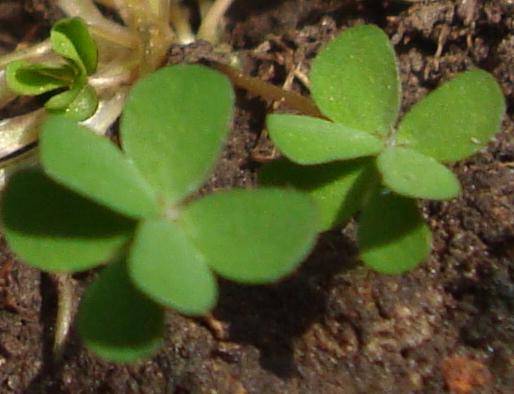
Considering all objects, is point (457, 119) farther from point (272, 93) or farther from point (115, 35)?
point (115, 35)

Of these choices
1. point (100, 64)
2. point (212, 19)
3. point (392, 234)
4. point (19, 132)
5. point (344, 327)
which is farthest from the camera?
point (212, 19)

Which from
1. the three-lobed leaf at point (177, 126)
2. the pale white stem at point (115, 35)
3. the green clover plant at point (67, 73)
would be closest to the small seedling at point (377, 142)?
the three-lobed leaf at point (177, 126)

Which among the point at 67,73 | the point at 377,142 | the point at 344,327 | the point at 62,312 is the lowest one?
the point at 62,312

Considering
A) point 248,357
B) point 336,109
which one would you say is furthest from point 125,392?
point 336,109

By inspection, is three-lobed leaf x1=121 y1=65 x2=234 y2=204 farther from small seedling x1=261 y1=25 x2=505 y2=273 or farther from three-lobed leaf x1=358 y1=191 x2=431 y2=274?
three-lobed leaf x1=358 y1=191 x2=431 y2=274

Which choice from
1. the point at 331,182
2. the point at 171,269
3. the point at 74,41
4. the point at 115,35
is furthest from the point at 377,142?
the point at 115,35

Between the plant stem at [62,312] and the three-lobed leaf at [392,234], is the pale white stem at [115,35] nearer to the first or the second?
the plant stem at [62,312]

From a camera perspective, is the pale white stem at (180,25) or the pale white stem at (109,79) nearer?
the pale white stem at (109,79)
